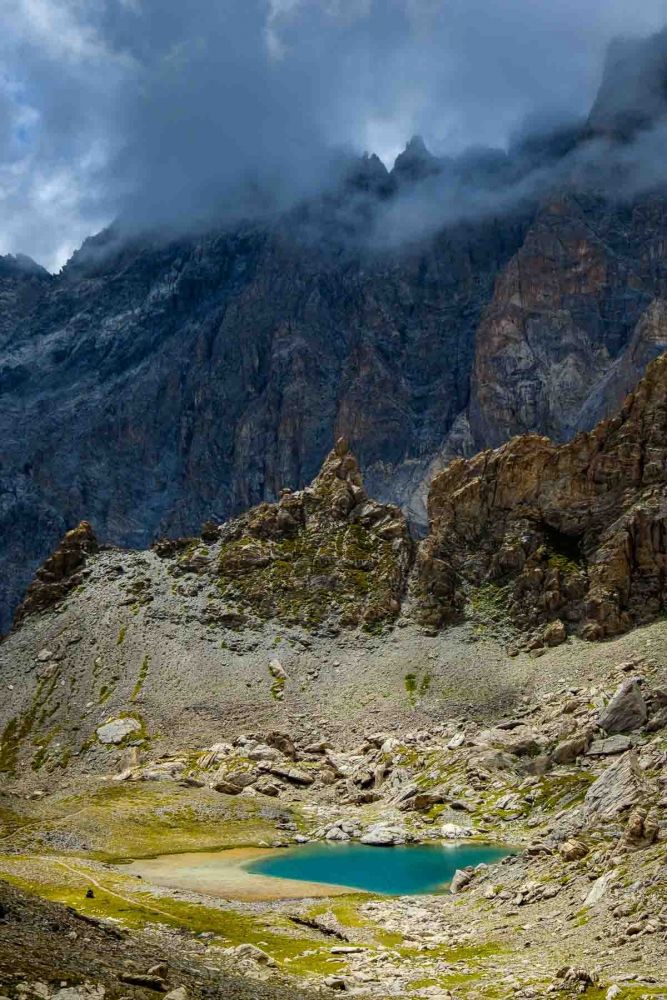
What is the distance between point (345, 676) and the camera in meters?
178

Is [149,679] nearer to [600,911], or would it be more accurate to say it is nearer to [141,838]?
[141,838]

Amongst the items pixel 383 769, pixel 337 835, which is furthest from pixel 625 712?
pixel 337 835

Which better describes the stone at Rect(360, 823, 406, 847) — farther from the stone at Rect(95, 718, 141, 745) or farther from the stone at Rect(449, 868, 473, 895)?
the stone at Rect(95, 718, 141, 745)

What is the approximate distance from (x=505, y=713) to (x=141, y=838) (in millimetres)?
65377

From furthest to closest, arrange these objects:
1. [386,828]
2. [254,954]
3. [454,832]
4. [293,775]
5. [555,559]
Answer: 1. [555,559]
2. [293,775]
3. [386,828]
4. [454,832]
5. [254,954]

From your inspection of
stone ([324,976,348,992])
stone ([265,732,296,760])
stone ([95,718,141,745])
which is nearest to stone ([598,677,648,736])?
stone ([265,732,296,760])

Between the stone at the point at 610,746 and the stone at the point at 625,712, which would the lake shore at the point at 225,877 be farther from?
the stone at the point at 625,712

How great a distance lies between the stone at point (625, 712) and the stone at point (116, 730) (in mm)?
81561

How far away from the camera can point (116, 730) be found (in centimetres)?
16875

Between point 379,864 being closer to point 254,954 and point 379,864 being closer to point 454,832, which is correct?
point 454,832

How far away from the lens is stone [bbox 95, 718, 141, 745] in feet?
547

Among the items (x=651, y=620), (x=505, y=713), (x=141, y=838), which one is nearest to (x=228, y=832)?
(x=141, y=838)

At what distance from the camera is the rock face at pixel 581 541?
174 metres

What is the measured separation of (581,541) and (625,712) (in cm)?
7295
